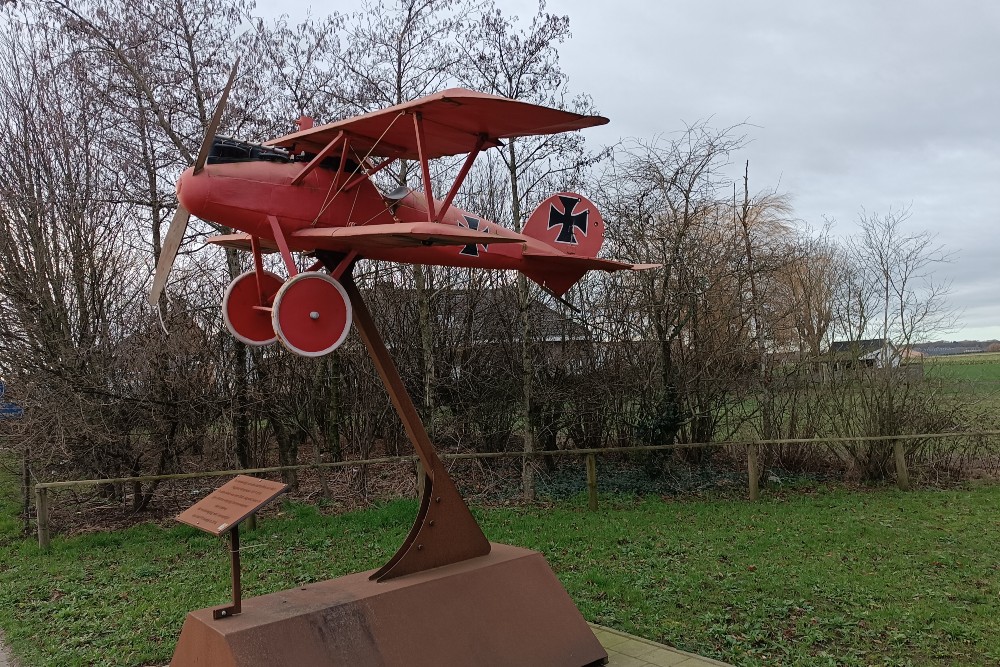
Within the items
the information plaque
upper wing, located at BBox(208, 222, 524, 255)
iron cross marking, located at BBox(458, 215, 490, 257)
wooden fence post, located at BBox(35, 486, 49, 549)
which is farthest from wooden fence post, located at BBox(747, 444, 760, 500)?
wooden fence post, located at BBox(35, 486, 49, 549)

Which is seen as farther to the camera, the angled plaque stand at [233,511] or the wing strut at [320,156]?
Result: the wing strut at [320,156]

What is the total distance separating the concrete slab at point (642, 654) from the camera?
4220 millimetres

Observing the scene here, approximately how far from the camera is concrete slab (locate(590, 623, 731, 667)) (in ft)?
13.8

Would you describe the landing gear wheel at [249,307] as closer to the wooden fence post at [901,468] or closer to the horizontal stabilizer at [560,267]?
the horizontal stabilizer at [560,267]

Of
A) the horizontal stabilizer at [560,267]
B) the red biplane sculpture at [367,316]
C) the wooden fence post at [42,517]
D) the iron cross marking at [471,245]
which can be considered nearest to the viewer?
the red biplane sculpture at [367,316]

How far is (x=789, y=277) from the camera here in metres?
10.8

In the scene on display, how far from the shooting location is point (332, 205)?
409cm

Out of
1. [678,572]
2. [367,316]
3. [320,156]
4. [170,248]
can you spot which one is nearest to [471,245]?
[367,316]

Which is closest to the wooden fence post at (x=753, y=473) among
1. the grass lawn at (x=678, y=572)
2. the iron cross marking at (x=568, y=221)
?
the grass lawn at (x=678, y=572)

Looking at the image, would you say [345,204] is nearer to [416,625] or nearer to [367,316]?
[367,316]

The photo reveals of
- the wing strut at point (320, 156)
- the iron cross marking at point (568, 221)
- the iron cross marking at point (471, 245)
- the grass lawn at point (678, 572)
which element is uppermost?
the wing strut at point (320, 156)

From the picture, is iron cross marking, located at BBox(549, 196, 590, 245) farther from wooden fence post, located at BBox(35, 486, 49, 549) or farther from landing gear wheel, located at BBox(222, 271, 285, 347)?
wooden fence post, located at BBox(35, 486, 49, 549)

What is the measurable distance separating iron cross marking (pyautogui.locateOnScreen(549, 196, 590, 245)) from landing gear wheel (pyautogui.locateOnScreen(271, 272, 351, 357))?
1.92 meters

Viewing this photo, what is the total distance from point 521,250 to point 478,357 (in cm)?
608
